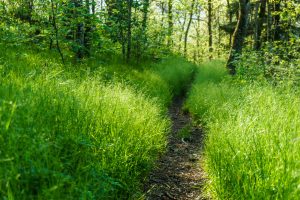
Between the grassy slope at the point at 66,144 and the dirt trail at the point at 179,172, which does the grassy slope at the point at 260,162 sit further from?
the grassy slope at the point at 66,144

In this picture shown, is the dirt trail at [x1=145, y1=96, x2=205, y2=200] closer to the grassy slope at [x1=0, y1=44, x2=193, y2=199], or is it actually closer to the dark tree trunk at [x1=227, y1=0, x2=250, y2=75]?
the grassy slope at [x1=0, y1=44, x2=193, y2=199]

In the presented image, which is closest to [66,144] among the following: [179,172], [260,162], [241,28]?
[260,162]

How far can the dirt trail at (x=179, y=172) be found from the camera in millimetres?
3880

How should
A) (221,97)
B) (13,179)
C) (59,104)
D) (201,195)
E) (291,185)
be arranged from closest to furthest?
(13,179) < (291,185) < (59,104) < (201,195) < (221,97)

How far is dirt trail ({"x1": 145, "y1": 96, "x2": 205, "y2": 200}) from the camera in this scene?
12.7 feet

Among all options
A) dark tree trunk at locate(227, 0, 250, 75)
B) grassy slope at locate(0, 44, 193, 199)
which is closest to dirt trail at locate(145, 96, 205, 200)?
grassy slope at locate(0, 44, 193, 199)

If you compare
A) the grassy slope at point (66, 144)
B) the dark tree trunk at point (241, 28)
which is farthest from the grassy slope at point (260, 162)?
the dark tree trunk at point (241, 28)

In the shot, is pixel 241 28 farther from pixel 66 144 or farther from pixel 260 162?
pixel 66 144

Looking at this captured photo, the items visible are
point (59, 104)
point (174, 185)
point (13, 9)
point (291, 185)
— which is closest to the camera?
point (291, 185)

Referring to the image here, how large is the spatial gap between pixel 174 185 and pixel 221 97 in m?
3.83

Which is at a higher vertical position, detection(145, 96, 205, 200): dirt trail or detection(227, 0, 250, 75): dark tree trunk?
detection(227, 0, 250, 75): dark tree trunk

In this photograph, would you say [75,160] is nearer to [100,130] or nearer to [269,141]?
[100,130]

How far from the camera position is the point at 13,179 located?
1894 millimetres

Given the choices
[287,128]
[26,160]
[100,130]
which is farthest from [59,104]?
[287,128]
